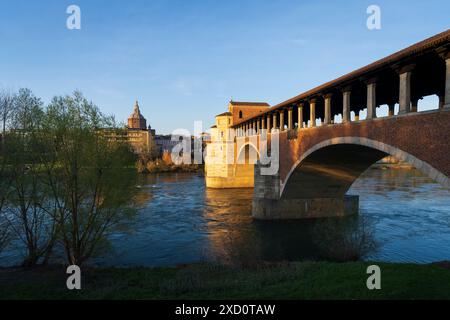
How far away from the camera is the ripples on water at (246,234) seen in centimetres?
1822

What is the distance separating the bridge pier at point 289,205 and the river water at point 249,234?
3.47 feet

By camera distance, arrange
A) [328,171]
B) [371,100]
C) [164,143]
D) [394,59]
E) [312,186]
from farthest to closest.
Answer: [164,143] < [312,186] < [328,171] < [371,100] < [394,59]

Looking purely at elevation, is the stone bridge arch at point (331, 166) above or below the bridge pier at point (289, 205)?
above

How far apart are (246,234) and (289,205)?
20.9 feet

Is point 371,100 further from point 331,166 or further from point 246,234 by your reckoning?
point 246,234

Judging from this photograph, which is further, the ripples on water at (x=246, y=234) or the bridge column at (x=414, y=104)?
the bridge column at (x=414, y=104)

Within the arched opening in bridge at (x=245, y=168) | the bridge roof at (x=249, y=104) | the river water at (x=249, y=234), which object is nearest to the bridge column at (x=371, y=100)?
the river water at (x=249, y=234)

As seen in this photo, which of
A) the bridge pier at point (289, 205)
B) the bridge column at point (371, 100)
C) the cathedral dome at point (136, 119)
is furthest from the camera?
the cathedral dome at point (136, 119)

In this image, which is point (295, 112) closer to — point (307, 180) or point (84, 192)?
point (307, 180)

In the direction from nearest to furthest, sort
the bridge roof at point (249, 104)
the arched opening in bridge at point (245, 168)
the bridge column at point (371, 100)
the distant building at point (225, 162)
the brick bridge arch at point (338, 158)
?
the brick bridge arch at point (338, 158), the bridge column at point (371, 100), the arched opening in bridge at point (245, 168), the distant building at point (225, 162), the bridge roof at point (249, 104)

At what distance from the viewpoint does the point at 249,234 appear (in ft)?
76.1

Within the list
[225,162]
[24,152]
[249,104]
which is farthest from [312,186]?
[249,104]

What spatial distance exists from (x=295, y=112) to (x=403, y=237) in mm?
15425

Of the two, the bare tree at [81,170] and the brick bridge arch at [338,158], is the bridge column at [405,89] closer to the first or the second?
the brick bridge arch at [338,158]
